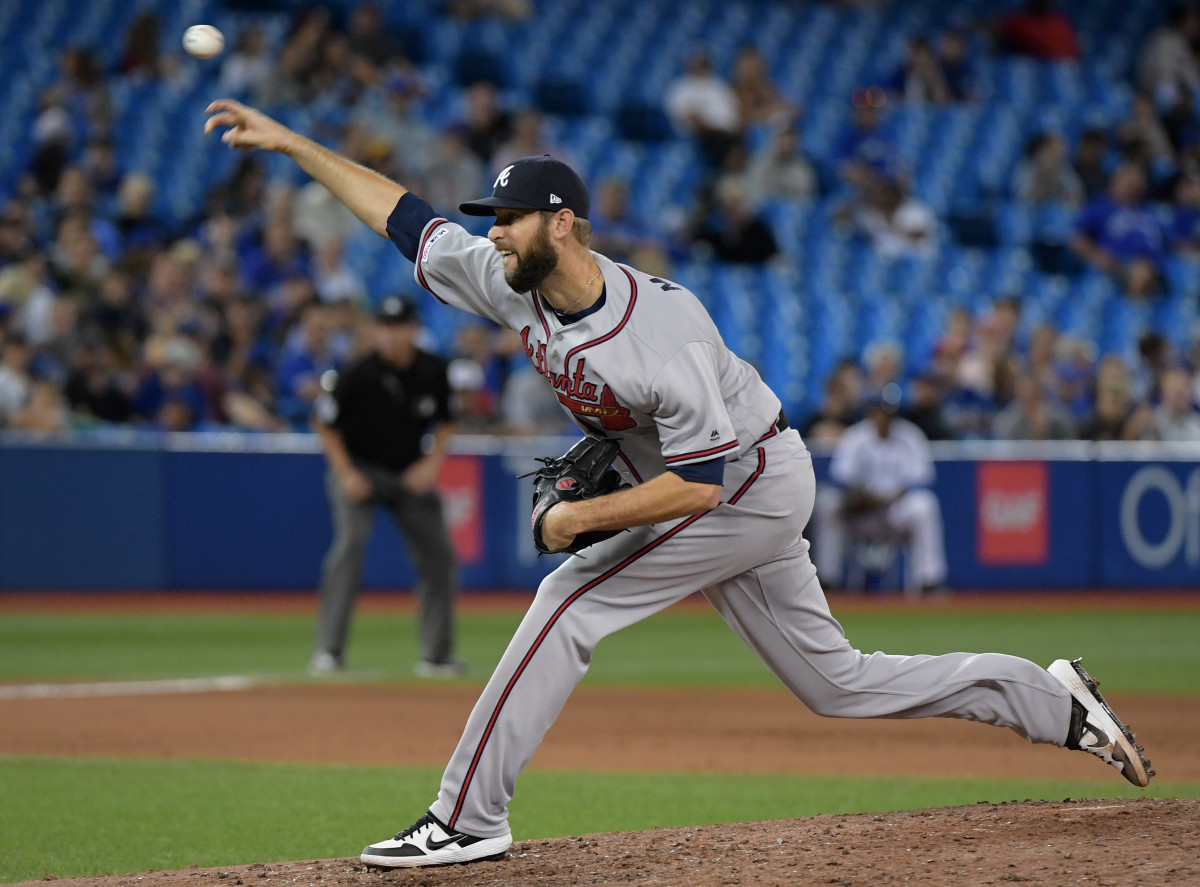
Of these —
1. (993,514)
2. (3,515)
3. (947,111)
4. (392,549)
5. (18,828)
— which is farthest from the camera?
(947,111)

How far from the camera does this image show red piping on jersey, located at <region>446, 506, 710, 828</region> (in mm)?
4215

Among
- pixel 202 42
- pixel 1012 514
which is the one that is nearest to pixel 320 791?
pixel 202 42

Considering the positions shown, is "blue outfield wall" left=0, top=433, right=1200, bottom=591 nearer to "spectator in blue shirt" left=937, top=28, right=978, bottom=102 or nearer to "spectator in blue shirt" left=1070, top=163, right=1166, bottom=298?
"spectator in blue shirt" left=1070, top=163, right=1166, bottom=298

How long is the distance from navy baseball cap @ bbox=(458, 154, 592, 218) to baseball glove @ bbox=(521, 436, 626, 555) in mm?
640

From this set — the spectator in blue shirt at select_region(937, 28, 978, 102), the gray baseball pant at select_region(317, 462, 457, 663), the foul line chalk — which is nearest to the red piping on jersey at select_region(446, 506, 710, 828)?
the foul line chalk

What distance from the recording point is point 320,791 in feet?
20.2

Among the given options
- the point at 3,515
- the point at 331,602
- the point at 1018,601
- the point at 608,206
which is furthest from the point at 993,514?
the point at 3,515

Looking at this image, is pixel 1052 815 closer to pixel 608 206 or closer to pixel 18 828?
pixel 18 828

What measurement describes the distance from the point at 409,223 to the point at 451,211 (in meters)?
11.2

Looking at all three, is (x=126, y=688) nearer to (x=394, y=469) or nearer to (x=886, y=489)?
(x=394, y=469)

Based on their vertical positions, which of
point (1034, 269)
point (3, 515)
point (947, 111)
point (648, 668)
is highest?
point (947, 111)

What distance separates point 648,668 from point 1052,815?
18.6ft

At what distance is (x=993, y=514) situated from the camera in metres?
15.3

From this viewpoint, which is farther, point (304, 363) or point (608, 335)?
point (304, 363)
